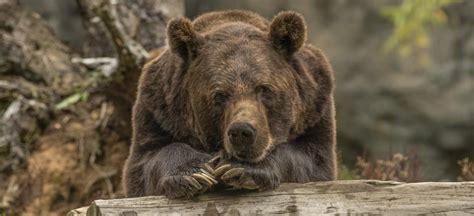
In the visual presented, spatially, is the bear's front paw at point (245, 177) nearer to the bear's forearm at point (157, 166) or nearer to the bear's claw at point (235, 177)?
the bear's claw at point (235, 177)

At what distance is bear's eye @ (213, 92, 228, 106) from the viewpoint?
492 cm

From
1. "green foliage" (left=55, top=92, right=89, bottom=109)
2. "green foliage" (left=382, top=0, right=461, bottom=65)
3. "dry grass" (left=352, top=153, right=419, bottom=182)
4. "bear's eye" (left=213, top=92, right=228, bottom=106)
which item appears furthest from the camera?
"green foliage" (left=382, top=0, right=461, bottom=65)

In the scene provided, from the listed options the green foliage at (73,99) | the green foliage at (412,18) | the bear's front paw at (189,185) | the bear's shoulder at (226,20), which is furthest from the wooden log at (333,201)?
the green foliage at (412,18)

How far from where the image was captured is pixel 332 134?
5695 mm

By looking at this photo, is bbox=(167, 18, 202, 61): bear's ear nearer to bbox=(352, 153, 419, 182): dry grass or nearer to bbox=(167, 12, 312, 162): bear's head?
bbox=(167, 12, 312, 162): bear's head

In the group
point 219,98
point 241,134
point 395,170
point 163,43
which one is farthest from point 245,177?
point 163,43

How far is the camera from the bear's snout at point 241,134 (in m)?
4.57

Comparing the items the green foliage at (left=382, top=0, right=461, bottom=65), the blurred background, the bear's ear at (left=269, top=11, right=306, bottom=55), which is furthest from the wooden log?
the green foliage at (left=382, top=0, right=461, bottom=65)

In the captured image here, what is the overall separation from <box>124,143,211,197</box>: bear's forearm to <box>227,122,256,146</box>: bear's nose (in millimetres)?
317

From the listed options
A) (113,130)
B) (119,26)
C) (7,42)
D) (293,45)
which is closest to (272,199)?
(293,45)

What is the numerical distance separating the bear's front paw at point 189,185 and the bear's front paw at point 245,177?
0.06 meters

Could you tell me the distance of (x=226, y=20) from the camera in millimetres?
5742

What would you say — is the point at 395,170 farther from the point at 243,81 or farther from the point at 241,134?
the point at 241,134

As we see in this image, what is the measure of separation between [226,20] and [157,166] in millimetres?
1090
